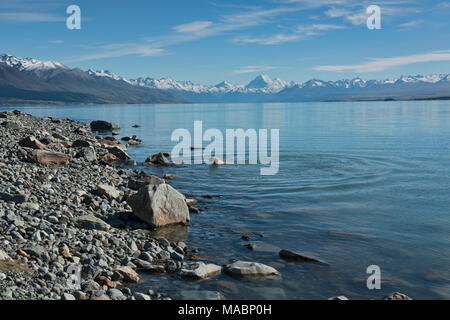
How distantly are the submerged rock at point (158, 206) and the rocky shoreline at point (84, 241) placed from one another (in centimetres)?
3

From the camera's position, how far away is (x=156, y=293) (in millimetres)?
9500

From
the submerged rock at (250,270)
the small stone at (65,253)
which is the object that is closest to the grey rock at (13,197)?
the small stone at (65,253)

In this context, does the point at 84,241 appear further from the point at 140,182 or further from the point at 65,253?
the point at 140,182

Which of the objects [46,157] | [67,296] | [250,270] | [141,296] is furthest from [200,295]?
[46,157]

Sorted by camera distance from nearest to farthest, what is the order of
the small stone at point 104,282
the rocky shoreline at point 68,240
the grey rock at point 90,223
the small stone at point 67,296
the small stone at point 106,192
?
the small stone at point 67,296
the rocky shoreline at point 68,240
the small stone at point 104,282
the grey rock at point 90,223
the small stone at point 106,192

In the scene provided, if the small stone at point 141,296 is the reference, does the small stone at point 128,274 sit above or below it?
above

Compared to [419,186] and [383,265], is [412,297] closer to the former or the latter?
[383,265]

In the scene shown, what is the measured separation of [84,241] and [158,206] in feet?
10.9

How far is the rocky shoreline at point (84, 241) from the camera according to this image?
8.84 metres

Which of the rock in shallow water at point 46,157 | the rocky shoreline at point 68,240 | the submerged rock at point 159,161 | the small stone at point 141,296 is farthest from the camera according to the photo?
the submerged rock at point 159,161

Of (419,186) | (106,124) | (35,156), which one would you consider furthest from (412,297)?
(106,124)

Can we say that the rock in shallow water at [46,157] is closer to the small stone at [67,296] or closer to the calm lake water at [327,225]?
the calm lake water at [327,225]

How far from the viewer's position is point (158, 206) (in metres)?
14.1
